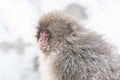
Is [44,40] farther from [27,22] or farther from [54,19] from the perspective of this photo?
→ [27,22]

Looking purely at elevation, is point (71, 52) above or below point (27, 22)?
below

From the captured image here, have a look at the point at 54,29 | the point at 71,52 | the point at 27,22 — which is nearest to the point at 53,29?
the point at 54,29

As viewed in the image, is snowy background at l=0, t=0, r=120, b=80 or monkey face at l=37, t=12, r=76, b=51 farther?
snowy background at l=0, t=0, r=120, b=80

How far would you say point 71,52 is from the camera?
233 cm

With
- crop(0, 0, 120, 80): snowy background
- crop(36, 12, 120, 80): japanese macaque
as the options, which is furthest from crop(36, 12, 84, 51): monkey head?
crop(0, 0, 120, 80): snowy background

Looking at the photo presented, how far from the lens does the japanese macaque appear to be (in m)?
2.29

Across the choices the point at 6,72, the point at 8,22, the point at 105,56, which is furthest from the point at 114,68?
the point at 8,22

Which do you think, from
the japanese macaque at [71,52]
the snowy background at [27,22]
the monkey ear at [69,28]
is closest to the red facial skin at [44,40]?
the japanese macaque at [71,52]

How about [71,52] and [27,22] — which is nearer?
[71,52]

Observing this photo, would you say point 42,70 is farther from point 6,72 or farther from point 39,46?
point 6,72

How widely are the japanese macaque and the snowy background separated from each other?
1374 millimetres

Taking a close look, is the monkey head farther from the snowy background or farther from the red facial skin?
the snowy background

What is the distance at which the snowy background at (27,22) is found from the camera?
3918 mm

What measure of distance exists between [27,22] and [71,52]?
1.97 metres
